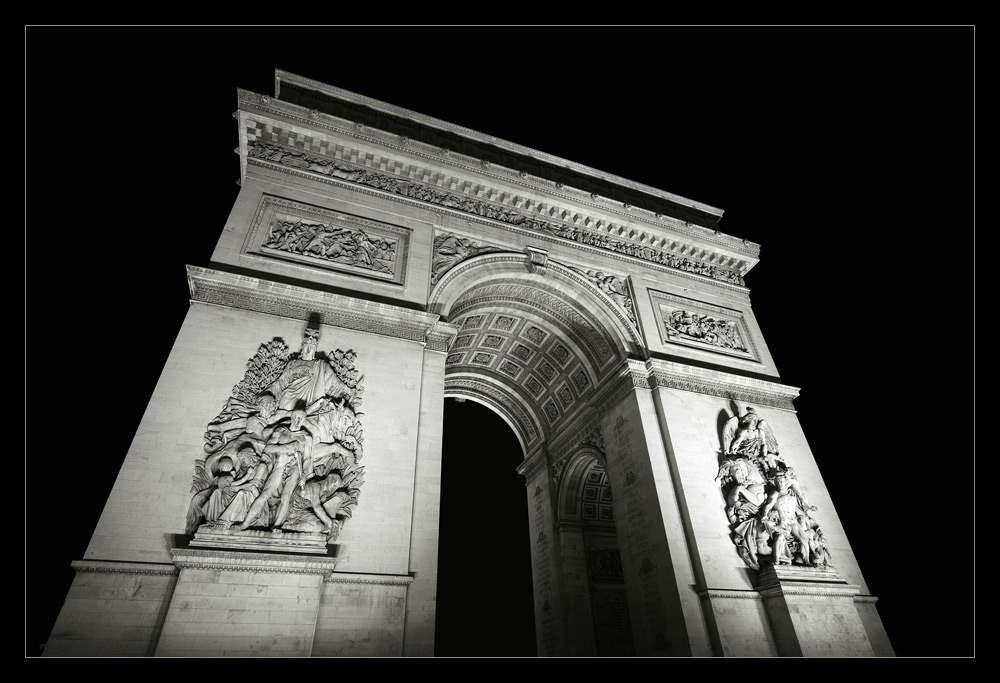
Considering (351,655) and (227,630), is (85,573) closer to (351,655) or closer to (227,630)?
(227,630)

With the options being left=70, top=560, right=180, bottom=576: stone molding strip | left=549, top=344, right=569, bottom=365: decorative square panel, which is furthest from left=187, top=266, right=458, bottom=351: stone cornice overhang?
left=549, top=344, right=569, bottom=365: decorative square panel

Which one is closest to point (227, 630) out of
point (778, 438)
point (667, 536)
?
point (667, 536)

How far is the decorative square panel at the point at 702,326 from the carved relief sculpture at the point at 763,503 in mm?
2266

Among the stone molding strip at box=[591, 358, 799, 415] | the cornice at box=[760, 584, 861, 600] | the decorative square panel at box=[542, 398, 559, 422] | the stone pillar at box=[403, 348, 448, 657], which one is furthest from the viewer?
the decorative square panel at box=[542, 398, 559, 422]

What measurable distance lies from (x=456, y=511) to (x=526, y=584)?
3.92m

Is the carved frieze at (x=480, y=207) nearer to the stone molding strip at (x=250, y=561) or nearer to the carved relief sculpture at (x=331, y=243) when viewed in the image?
the carved relief sculpture at (x=331, y=243)

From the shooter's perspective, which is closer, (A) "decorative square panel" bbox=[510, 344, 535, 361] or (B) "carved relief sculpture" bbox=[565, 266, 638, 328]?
(B) "carved relief sculpture" bbox=[565, 266, 638, 328]

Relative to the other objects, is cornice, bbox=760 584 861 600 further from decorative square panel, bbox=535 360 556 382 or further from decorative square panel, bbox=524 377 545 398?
decorative square panel, bbox=524 377 545 398

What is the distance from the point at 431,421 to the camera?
27.9 ft

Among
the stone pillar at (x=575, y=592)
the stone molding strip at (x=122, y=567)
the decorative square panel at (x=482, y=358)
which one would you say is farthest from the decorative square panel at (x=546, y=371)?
the stone molding strip at (x=122, y=567)

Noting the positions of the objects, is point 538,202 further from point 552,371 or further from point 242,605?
point 242,605

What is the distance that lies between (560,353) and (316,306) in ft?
23.0

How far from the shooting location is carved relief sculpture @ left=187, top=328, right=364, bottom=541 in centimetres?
669

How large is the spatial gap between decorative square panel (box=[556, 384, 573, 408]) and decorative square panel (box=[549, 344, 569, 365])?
81 centimetres
